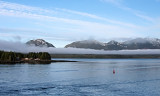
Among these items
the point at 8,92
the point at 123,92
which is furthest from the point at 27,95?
the point at 123,92

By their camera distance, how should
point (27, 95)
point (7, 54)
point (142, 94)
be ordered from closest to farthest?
point (27, 95) < point (142, 94) < point (7, 54)

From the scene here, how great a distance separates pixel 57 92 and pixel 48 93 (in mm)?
1720

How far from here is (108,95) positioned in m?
39.6

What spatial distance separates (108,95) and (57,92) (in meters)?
9.04

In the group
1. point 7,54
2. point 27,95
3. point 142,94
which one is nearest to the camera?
point 27,95

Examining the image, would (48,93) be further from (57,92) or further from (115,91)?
(115,91)

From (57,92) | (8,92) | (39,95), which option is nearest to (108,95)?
(57,92)

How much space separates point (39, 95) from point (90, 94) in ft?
28.4

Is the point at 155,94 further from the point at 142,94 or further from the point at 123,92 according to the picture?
the point at 123,92

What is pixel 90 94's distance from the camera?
4019cm

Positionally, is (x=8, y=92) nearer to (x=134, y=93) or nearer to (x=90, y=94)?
(x=90, y=94)

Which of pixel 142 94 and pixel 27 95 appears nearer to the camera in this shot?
pixel 27 95

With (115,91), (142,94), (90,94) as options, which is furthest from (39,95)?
(142,94)

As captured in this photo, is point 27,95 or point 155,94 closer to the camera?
point 27,95
